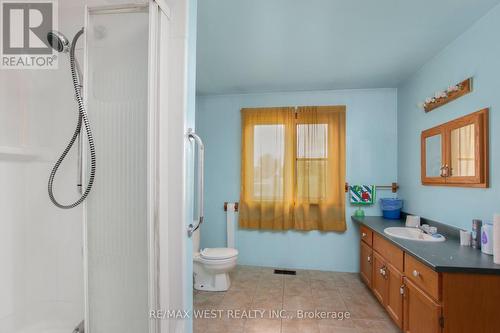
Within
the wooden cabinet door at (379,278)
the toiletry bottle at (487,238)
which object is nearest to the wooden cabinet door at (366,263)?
the wooden cabinet door at (379,278)

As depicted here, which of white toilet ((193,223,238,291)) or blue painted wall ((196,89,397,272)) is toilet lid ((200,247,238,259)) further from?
blue painted wall ((196,89,397,272))

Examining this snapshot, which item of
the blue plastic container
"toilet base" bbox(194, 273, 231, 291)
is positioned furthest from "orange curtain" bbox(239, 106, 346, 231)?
"toilet base" bbox(194, 273, 231, 291)

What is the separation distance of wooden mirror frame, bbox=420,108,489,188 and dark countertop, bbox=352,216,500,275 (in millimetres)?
493

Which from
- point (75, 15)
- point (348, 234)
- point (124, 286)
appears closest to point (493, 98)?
point (348, 234)

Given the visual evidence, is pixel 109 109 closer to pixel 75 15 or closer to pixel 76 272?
pixel 75 15

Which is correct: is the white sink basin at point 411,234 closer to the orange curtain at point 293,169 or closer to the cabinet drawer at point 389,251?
the cabinet drawer at point 389,251

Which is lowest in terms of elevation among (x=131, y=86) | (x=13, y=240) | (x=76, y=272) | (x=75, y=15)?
(x=76, y=272)

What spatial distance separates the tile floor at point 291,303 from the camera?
2094 mm

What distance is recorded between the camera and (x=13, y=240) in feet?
4.92

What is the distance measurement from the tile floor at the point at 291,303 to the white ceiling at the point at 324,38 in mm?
2468

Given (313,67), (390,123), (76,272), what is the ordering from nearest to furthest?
(76,272), (313,67), (390,123)

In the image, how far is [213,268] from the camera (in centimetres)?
261

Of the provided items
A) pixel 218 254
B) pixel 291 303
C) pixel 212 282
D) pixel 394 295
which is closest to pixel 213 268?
pixel 218 254

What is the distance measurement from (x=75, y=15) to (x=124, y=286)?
149 centimetres
